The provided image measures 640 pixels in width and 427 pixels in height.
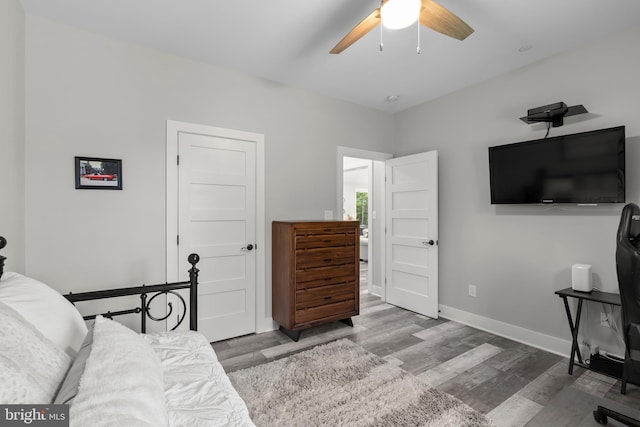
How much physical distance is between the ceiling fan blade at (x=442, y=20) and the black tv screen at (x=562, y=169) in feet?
4.75

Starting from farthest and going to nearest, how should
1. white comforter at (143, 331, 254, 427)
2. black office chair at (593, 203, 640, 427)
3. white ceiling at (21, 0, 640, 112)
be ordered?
1. white ceiling at (21, 0, 640, 112)
2. black office chair at (593, 203, 640, 427)
3. white comforter at (143, 331, 254, 427)

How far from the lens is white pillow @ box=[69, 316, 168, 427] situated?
0.70 meters

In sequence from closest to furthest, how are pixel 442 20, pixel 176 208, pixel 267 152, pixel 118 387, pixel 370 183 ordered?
pixel 118 387 < pixel 442 20 < pixel 176 208 < pixel 267 152 < pixel 370 183

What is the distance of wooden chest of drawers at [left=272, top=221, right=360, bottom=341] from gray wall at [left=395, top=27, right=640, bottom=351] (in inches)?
49.5

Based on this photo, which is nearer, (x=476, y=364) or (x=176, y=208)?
(x=476, y=364)

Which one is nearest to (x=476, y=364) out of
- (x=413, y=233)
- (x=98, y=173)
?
(x=413, y=233)

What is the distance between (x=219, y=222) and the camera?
305 centimetres

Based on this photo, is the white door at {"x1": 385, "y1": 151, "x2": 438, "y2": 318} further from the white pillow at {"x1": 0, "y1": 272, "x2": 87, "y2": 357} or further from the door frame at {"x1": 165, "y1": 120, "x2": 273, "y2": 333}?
the white pillow at {"x1": 0, "y1": 272, "x2": 87, "y2": 357}

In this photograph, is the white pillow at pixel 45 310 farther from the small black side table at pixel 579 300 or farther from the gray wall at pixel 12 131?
the small black side table at pixel 579 300

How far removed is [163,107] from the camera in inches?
108

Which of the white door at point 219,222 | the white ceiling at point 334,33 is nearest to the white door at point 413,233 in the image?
the white ceiling at point 334,33

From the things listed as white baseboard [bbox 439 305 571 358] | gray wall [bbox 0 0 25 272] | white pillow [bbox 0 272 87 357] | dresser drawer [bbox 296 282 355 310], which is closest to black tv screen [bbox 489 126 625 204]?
white baseboard [bbox 439 305 571 358]

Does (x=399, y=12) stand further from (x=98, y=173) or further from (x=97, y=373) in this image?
(x=98, y=173)

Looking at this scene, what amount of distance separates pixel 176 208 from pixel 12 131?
3.85 ft
